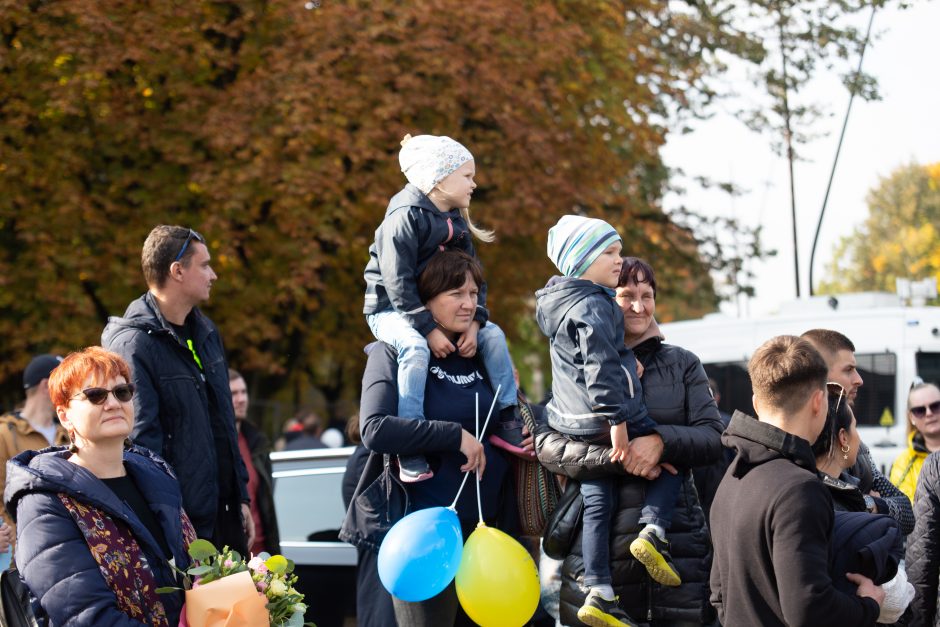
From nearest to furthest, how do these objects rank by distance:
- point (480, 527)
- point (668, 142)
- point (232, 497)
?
point (480, 527), point (232, 497), point (668, 142)

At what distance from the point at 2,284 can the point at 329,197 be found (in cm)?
410

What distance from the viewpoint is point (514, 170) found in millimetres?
17172

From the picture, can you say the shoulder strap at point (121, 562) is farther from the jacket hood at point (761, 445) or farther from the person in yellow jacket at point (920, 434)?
the person in yellow jacket at point (920, 434)

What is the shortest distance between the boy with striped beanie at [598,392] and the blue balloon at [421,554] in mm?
545

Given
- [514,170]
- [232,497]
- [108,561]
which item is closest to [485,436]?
[232,497]

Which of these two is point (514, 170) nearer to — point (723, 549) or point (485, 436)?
point (485, 436)

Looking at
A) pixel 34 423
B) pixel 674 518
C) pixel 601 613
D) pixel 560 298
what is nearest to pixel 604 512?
pixel 674 518

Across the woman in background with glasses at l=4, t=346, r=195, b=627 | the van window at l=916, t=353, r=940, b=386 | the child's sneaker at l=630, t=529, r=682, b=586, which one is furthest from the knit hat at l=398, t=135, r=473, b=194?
the van window at l=916, t=353, r=940, b=386

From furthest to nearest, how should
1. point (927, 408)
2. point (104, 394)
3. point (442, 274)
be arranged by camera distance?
point (927, 408) → point (442, 274) → point (104, 394)

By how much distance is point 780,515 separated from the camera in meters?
3.68

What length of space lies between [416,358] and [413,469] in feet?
1.55

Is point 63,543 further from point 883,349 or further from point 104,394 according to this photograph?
point 883,349

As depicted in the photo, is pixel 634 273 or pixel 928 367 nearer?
pixel 634 273

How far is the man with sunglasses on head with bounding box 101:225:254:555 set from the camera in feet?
19.0
